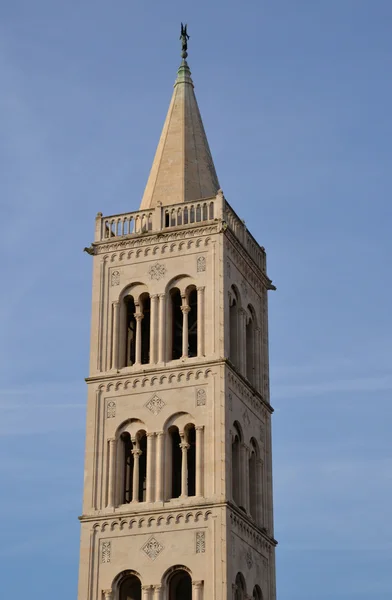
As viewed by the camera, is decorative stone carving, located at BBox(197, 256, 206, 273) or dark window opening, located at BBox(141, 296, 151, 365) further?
dark window opening, located at BBox(141, 296, 151, 365)

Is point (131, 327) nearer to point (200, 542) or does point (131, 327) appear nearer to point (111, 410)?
point (111, 410)

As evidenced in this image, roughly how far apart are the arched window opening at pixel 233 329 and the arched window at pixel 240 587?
23.2 feet

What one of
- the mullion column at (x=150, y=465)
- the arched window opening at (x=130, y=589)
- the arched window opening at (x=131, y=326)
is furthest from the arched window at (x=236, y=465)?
the arched window opening at (x=131, y=326)

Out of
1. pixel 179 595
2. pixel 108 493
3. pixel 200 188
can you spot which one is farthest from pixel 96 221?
pixel 179 595

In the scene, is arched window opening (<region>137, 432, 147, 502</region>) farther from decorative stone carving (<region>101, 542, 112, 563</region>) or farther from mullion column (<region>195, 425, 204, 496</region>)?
mullion column (<region>195, 425, 204, 496</region>)

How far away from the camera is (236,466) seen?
47000 millimetres

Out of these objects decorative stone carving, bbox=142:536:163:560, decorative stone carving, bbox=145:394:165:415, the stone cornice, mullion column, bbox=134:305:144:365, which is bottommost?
decorative stone carving, bbox=142:536:163:560

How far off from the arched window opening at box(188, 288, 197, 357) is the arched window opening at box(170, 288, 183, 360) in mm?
316

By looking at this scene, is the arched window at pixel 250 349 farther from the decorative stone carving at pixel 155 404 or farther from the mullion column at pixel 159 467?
the mullion column at pixel 159 467

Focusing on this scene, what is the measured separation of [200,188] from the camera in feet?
167

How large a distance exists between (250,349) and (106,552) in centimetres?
928

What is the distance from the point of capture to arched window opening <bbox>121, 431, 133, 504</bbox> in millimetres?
46562

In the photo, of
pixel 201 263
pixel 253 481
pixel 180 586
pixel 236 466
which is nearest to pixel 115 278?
pixel 201 263

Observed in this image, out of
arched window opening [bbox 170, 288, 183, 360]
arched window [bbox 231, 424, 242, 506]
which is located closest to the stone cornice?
arched window opening [bbox 170, 288, 183, 360]
